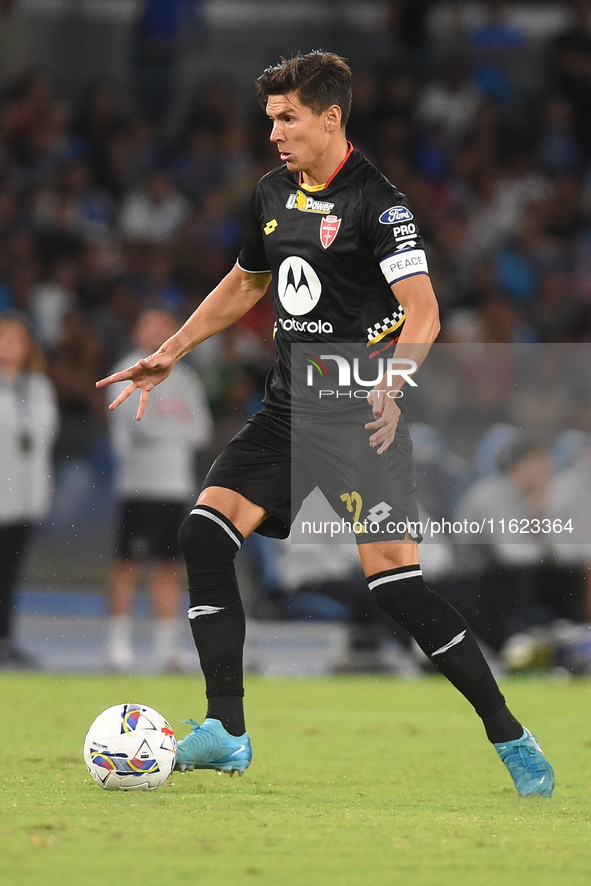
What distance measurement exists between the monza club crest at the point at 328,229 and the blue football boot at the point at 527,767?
1.80 m

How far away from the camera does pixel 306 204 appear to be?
4.74 m

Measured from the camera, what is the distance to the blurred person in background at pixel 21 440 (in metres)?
9.70

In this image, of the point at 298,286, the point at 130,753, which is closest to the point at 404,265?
the point at 298,286

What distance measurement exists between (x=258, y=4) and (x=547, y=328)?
6.20 metres

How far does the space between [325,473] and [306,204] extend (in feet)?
3.11

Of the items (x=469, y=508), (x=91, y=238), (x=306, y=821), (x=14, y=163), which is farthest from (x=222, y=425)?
(x=306, y=821)

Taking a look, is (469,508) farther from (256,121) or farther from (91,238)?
(256,121)

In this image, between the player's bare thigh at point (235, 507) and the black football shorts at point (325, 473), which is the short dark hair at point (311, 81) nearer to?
the black football shorts at point (325, 473)

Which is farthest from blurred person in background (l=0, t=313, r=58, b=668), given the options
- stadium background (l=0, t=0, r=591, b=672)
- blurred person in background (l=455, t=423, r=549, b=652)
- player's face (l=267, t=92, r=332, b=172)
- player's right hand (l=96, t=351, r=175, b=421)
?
player's face (l=267, t=92, r=332, b=172)

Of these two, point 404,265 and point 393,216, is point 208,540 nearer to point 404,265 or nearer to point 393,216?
point 404,265

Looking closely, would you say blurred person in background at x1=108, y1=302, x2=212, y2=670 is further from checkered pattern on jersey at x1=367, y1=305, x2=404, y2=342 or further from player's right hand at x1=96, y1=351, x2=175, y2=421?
checkered pattern on jersey at x1=367, y1=305, x2=404, y2=342

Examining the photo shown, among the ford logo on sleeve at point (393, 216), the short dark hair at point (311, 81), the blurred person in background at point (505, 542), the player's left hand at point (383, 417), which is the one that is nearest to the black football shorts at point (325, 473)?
the player's left hand at point (383, 417)

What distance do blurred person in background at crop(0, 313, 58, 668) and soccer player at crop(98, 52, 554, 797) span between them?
16.4ft

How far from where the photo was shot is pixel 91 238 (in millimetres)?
13172
